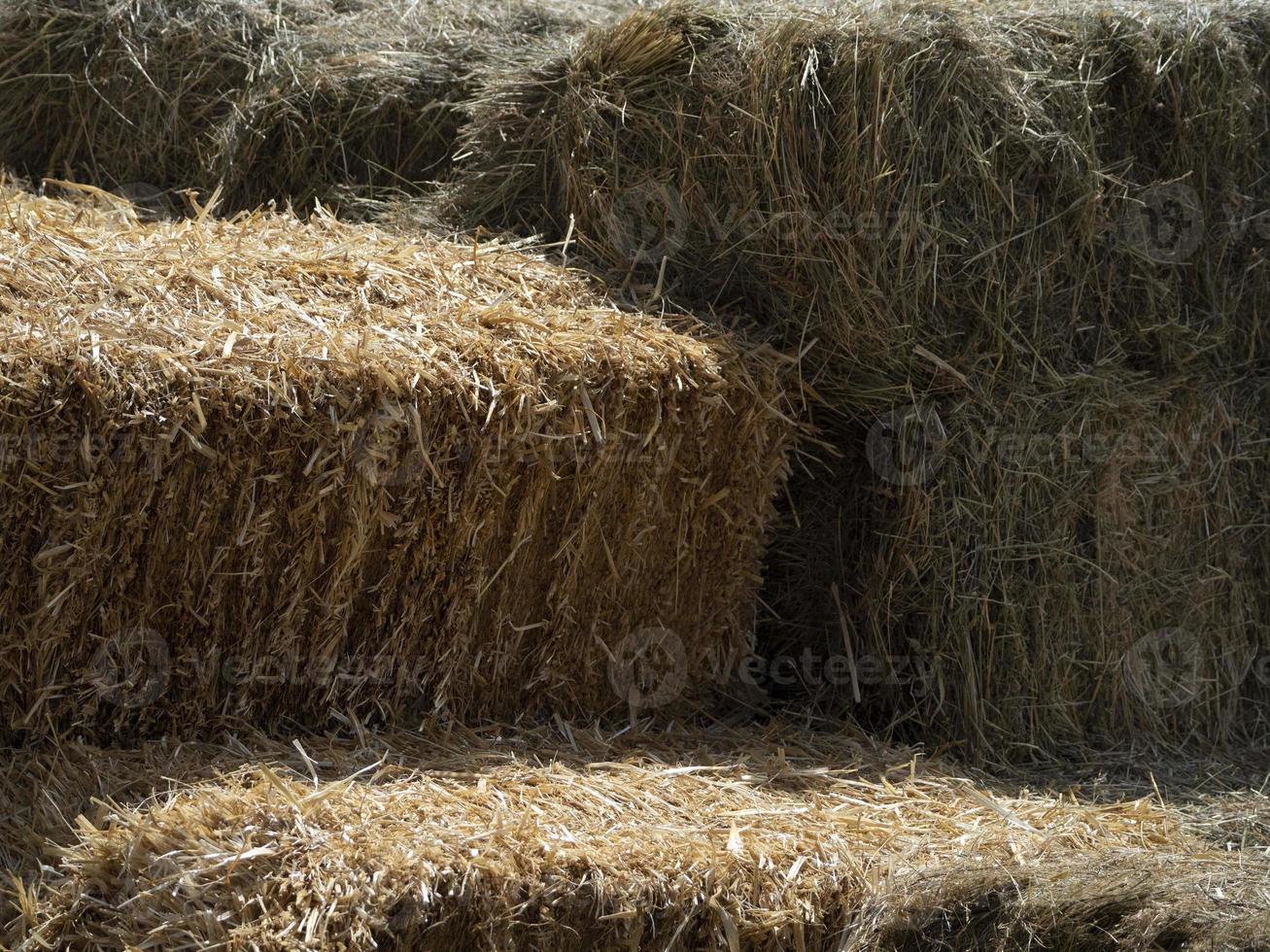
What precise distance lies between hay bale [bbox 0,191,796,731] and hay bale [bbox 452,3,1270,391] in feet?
0.91

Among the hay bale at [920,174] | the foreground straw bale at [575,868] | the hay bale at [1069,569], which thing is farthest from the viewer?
the hay bale at [1069,569]

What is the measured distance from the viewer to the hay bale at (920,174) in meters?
3.79

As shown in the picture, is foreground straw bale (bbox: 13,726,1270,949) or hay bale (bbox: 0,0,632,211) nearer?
foreground straw bale (bbox: 13,726,1270,949)

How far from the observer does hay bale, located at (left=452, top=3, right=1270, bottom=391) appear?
12.4 feet

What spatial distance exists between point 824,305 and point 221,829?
1884mm

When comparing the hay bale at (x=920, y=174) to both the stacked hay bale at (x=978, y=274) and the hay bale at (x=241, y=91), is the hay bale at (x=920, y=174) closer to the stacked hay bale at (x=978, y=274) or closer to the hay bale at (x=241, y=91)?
the stacked hay bale at (x=978, y=274)

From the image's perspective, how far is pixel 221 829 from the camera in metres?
2.66

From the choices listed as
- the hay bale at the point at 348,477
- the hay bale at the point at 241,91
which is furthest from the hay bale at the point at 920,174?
the hay bale at the point at 241,91

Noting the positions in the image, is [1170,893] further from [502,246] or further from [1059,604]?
[502,246]

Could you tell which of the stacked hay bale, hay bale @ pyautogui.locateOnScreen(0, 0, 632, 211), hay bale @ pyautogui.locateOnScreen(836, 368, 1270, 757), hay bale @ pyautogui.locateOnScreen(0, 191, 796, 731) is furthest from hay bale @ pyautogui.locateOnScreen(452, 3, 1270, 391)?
hay bale @ pyautogui.locateOnScreen(0, 0, 632, 211)

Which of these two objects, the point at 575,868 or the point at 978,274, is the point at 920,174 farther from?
the point at 575,868

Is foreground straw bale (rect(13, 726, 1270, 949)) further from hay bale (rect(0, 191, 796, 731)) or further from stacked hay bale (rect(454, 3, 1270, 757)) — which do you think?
stacked hay bale (rect(454, 3, 1270, 757))

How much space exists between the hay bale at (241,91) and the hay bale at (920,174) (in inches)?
16.0

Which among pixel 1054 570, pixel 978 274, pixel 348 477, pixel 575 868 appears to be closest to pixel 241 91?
pixel 348 477
